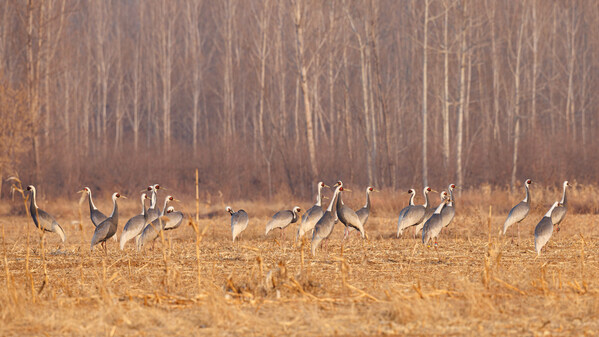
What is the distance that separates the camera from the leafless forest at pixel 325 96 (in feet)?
98.6

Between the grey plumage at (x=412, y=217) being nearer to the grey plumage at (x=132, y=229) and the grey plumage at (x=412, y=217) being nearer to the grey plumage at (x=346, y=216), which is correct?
the grey plumage at (x=346, y=216)

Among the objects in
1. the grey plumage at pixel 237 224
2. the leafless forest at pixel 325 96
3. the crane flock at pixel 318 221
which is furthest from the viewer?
the leafless forest at pixel 325 96

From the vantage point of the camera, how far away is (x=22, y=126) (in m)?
27.3

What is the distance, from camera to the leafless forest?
3005 centimetres

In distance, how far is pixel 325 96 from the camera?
5212cm

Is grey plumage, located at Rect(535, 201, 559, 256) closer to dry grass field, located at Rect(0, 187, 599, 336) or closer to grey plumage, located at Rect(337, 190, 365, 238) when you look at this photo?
dry grass field, located at Rect(0, 187, 599, 336)

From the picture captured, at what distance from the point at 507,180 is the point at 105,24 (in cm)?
2841

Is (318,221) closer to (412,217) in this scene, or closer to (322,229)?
(322,229)

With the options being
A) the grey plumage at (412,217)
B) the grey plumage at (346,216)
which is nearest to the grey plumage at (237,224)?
the grey plumage at (346,216)

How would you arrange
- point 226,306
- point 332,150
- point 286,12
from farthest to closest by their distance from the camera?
point 286,12 < point 332,150 < point 226,306

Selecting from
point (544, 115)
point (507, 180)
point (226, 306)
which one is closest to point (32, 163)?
point (507, 180)

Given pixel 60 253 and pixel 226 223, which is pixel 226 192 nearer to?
pixel 226 223

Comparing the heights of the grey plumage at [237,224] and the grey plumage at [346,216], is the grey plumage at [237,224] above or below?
below

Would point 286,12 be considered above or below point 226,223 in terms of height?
above
